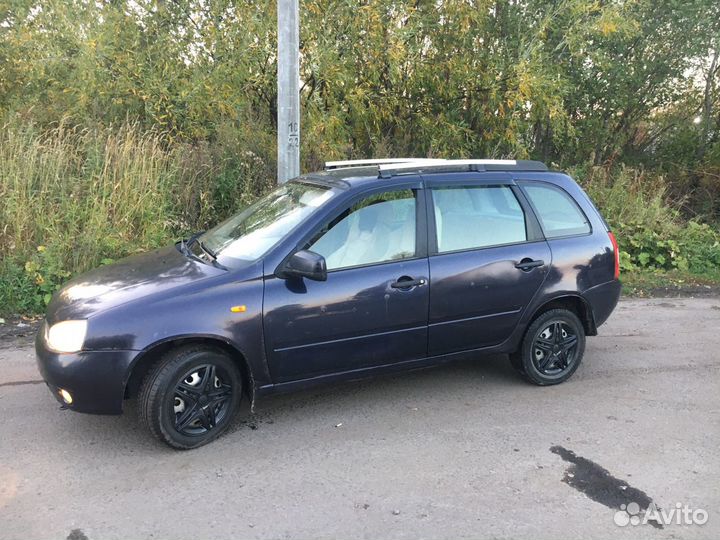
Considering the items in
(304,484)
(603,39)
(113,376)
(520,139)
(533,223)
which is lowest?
(304,484)

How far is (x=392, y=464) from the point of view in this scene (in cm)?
360

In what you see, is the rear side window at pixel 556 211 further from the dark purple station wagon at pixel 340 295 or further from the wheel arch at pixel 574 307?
the wheel arch at pixel 574 307

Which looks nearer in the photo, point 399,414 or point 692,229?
point 399,414

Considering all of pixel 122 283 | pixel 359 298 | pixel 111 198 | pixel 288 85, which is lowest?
pixel 359 298

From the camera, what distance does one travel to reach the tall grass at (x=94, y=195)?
22.0ft

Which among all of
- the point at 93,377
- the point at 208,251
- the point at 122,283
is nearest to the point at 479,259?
the point at 208,251

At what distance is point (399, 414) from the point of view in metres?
4.27

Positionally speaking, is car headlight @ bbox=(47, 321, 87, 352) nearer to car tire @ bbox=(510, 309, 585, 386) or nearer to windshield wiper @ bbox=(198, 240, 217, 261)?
windshield wiper @ bbox=(198, 240, 217, 261)

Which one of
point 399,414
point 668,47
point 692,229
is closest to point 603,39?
point 668,47

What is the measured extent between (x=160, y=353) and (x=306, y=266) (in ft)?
3.32


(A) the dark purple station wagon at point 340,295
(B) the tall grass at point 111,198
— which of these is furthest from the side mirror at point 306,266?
(B) the tall grass at point 111,198

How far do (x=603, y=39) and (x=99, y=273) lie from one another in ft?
32.1

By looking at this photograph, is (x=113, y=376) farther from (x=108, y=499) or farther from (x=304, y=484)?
(x=304, y=484)

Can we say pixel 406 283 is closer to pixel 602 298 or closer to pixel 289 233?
pixel 289 233
